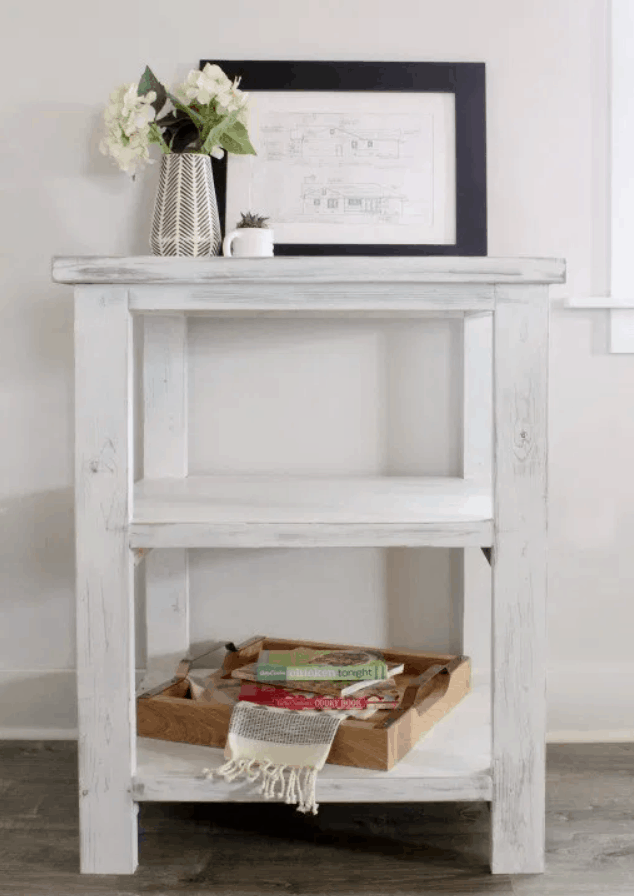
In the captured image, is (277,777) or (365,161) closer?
(277,777)

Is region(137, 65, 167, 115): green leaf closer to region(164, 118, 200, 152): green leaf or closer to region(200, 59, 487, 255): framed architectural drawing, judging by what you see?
region(164, 118, 200, 152): green leaf

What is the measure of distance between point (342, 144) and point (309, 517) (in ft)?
2.76

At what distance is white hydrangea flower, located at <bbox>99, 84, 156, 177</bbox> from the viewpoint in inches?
70.4

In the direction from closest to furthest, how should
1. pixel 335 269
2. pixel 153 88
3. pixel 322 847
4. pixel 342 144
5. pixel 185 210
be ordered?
1. pixel 335 269
2. pixel 322 847
3. pixel 185 210
4. pixel 153 88
5. pixel 342 144

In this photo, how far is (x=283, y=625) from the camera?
217cm

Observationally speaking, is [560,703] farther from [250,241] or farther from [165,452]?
[250,241]

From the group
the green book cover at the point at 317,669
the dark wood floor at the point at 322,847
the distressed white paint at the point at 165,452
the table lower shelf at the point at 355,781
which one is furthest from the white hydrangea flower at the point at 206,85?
the dark wood floor at the point at 322,847

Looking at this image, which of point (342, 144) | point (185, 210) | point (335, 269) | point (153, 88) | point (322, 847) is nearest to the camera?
point (335, 269)

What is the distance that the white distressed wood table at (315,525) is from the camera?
4.99ft

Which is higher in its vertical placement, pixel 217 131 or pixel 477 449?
pixel 217 131

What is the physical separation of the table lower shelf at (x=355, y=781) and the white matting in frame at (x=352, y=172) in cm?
97

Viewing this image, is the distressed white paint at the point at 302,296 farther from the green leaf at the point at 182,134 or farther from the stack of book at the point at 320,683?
the stack of book at the point at 320,683

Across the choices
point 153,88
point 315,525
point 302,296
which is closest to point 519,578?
point 315,525

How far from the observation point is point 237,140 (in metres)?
1.89
